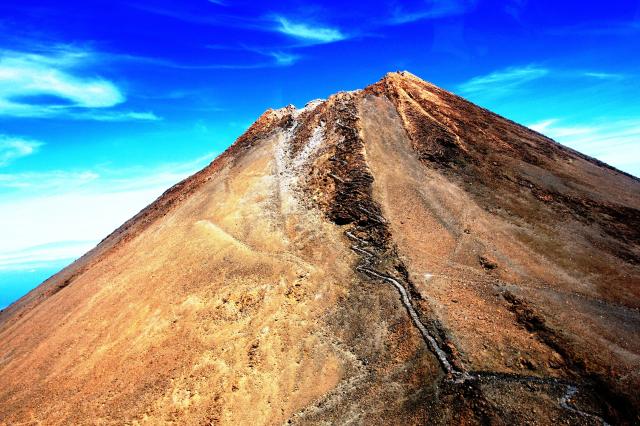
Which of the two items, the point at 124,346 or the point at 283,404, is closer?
the point at 283,404

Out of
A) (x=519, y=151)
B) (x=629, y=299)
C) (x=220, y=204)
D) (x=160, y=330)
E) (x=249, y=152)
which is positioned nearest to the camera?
(x=629, y=299)

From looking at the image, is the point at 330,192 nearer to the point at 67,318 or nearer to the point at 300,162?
the point at 300,162

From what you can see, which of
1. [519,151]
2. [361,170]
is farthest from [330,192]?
[519,151]

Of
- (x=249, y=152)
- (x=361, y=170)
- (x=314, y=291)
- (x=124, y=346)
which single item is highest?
(x=249, y=152)

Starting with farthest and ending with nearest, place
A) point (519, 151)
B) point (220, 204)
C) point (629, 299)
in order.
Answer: point (519, 151), point (220, 204), point (629, 299)

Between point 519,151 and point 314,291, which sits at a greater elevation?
point 519,151

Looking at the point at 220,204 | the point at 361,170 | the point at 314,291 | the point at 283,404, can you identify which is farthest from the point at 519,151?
the point at 283,404
